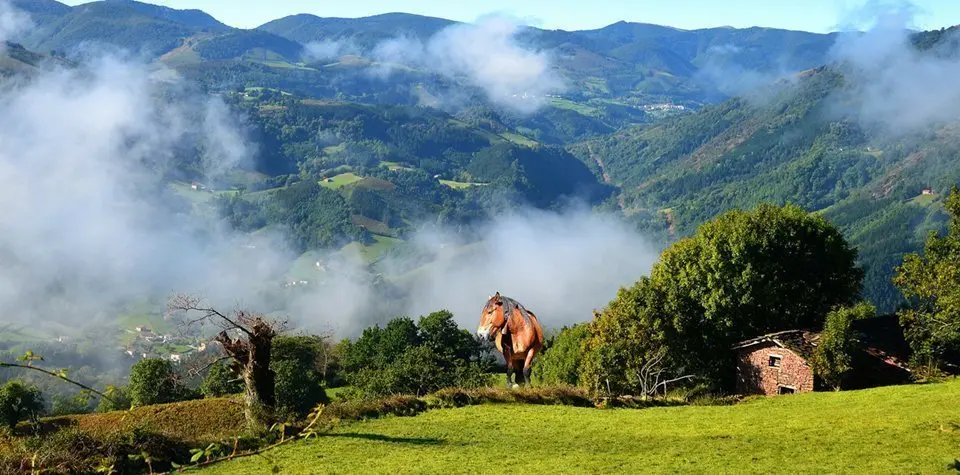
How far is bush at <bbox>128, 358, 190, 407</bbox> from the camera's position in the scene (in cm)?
4936

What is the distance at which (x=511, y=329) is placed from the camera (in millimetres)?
27625

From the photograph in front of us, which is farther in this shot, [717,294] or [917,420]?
[717,294]

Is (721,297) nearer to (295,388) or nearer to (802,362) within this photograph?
(802,362)

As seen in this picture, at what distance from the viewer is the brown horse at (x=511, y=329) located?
1077 inches

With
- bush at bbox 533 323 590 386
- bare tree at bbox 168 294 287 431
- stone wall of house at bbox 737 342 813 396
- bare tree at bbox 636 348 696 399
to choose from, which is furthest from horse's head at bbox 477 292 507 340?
bush at bbox 533 323 590 386

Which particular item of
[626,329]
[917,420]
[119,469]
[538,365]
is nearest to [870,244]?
[538,365]

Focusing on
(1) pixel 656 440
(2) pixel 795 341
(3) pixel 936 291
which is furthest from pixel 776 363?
(1) pixel 656 440

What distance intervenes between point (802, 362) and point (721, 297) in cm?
557

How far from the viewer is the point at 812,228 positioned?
130ft

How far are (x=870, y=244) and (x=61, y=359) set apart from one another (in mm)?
202972

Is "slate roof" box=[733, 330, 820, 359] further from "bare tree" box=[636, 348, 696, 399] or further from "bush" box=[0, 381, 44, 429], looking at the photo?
"bush" box=[0, 381, 44, 429]

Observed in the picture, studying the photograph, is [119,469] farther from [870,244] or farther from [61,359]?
[870,244]

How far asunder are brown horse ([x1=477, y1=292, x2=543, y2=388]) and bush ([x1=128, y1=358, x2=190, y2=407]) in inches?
1175

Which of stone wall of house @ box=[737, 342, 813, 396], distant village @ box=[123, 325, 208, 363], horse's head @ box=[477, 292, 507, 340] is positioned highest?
distant village @ box=[123, 325, 208, 363]
